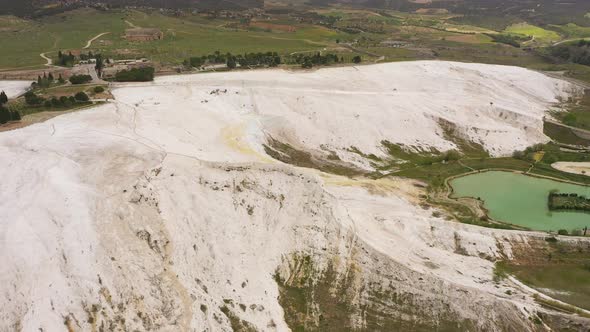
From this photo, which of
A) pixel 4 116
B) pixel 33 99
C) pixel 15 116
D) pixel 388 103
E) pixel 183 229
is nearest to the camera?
pixel 183 229

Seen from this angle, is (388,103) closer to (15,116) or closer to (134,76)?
(134,76)

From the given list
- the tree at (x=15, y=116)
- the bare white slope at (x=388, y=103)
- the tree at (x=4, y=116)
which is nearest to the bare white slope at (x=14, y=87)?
the tree at (x=15, y=116)

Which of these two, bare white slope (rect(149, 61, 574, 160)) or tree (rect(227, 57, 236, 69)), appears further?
tree (rect(227, 57, 236, 69))

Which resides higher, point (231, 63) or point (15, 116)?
point (231, 63)

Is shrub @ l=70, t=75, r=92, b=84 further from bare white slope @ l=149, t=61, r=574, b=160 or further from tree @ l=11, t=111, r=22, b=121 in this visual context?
tree @ l=11, t=111, r=22, b=121

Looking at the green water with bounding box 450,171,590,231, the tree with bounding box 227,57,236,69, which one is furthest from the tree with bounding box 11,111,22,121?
the green water with bounding box 450,171,590,231

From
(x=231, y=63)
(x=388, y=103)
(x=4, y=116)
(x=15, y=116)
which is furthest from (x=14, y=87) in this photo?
(x=388, y=103)
